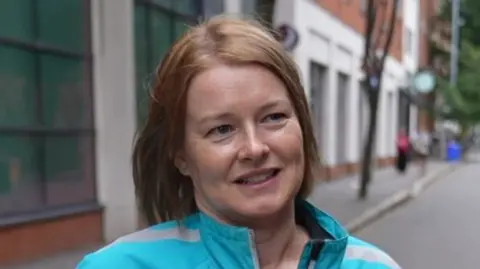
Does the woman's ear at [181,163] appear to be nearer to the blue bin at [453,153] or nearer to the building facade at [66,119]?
the building facade at [66,119]

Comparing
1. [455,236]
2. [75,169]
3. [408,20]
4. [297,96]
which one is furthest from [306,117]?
[408,20]

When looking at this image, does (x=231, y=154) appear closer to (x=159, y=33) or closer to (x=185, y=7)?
(x=159, y=33)

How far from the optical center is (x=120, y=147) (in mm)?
10836

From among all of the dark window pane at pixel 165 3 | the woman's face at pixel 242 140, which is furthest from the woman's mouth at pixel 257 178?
the dark window pane at pixel 165 3

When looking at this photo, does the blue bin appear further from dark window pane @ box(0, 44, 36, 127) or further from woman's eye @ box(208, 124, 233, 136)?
woman's eye @ box(208, 124, 233, 136)

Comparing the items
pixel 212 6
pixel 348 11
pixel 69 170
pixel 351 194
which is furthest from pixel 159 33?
pixel 348 11

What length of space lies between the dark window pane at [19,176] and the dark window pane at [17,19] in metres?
1.19

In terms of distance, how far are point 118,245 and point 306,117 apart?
1.53 feet

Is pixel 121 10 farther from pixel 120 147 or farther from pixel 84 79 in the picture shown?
pixel 120 147

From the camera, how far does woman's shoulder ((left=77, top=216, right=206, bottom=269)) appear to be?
150 cm

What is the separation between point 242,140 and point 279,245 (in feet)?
0.82

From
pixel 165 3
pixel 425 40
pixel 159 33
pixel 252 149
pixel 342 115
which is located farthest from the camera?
pixel 425 40

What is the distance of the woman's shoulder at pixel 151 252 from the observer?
4.92 feet

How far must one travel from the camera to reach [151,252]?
1523mm
